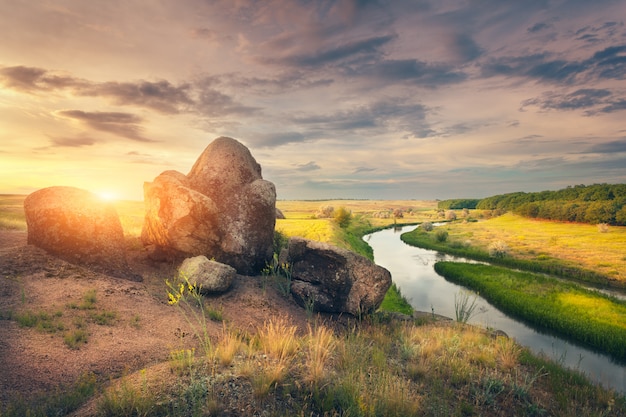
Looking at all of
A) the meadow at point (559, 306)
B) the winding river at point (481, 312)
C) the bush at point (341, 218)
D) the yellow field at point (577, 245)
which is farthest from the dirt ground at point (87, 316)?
the bush at point (341, 218)

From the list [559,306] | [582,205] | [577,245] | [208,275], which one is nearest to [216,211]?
[208,275]

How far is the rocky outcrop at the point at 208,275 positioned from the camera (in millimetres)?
12719

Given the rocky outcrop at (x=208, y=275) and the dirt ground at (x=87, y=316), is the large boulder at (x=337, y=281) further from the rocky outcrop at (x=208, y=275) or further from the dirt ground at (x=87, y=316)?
the rocky outcrop at (x=208, y=275)

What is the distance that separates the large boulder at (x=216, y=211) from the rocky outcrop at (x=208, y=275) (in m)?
1.92

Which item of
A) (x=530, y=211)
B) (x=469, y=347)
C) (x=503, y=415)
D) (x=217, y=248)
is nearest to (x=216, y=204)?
(x=217, y=248)

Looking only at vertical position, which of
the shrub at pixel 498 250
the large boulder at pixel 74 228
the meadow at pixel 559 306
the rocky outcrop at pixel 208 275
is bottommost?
the meadow at pixel 559 306

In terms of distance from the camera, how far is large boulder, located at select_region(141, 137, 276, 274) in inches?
578

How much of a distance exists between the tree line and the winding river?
142 feet

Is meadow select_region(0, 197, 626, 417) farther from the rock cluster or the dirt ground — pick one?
the rock cluster

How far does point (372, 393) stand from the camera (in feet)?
22.5

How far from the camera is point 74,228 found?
39.7 ft

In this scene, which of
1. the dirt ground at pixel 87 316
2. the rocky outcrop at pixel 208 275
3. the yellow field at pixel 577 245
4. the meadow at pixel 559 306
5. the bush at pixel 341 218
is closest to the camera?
the dirt ground at pixel 87 316

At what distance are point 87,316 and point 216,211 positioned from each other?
23.5 feet

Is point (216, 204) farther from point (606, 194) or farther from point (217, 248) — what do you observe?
point (606, 194)
